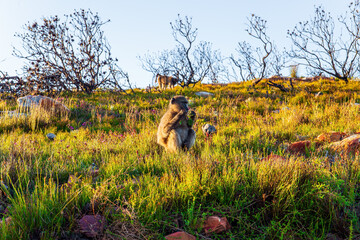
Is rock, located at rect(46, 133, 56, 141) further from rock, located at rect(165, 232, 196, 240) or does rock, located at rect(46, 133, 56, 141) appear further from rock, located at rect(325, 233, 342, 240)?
rock, located at rect(325, 233, 342, 240)

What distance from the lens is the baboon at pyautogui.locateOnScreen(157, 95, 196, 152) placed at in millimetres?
4695

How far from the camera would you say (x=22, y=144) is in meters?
5.04

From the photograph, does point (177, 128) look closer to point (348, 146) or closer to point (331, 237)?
point (331, 237)

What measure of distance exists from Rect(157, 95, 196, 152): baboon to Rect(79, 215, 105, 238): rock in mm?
2284

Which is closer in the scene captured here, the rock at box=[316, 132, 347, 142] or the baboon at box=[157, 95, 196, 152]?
the baboon at box=[157, 95, 196, 152]

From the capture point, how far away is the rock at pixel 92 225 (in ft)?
7.71

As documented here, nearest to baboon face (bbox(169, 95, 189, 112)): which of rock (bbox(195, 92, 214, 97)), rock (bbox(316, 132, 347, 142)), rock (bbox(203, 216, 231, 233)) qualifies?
rock (bbox(203, 216, 231, 233))

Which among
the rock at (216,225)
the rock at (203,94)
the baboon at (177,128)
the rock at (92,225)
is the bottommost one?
the rock at (216,225)

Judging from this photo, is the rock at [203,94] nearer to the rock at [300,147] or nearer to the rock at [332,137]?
the rock at [332,137]

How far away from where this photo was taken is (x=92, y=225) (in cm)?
238

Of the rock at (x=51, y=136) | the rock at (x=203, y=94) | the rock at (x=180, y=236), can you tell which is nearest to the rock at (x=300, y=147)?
the rock at (x=180, y=236)

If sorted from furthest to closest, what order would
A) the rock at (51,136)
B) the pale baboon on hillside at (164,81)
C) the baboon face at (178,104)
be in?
the pale baboon on hillside at (164,81)
the rock at (51,136)
the baboon face at (178,104)

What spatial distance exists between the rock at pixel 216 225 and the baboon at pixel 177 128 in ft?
6.94

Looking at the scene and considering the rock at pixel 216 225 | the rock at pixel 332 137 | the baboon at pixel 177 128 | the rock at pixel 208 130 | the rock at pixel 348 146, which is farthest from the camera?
the rock at pixel 208 130
